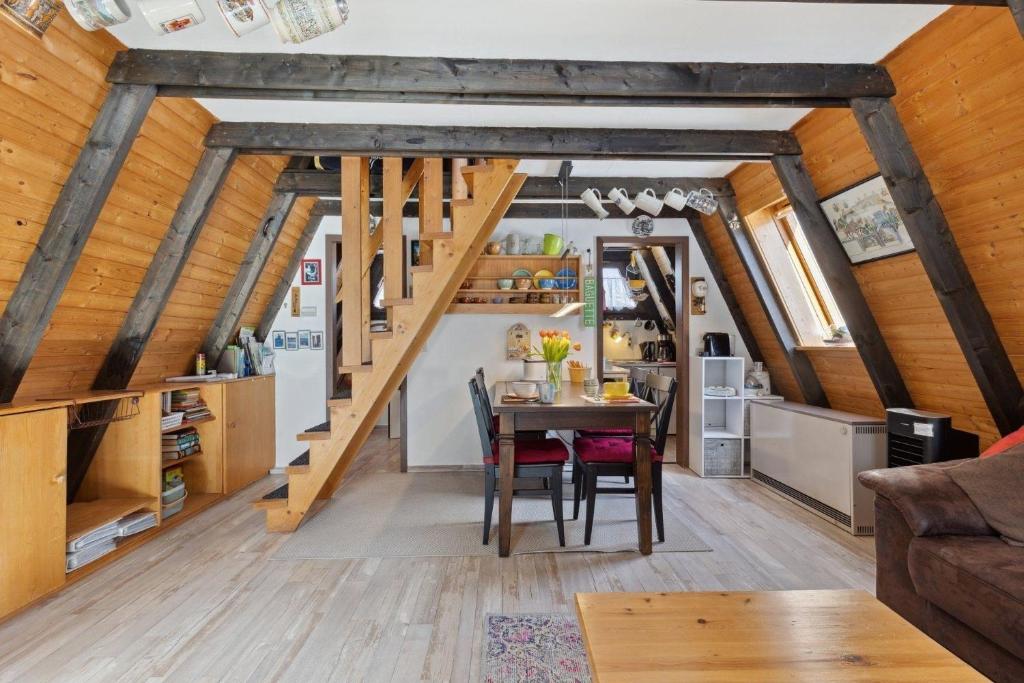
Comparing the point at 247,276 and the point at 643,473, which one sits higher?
the point at 247,276

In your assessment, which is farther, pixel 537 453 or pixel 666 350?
→ pixel 666 350

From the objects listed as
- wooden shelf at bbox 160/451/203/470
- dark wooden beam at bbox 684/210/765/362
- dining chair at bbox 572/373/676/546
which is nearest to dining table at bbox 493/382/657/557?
dining chair at bbox 572/373/676/546

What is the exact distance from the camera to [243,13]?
164 cm

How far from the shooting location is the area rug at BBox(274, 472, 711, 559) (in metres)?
2.98

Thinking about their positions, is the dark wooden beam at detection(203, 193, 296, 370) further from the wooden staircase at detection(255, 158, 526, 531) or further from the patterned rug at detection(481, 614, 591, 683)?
the patterned rug at detection(481, 614, 591, 683)

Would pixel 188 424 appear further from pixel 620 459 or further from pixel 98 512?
pixel 620 459

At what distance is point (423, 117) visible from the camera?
304cm

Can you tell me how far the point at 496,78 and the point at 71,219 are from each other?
6.67 ft

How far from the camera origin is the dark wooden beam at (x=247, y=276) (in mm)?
3928

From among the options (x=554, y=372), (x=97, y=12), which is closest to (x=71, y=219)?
(x=97, y=12)

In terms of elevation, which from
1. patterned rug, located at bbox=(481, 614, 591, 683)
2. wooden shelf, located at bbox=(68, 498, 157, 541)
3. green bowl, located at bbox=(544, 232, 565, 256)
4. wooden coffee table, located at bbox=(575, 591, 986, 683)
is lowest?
patterned rug, located at bbox=(481, 614, 591, 683)

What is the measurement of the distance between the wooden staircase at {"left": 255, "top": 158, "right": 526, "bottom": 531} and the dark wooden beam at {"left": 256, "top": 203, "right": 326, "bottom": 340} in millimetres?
1290

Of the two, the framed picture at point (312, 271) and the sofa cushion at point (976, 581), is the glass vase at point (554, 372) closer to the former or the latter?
the sofa cushion at point (976, 581)

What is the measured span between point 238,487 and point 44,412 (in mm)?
1971
